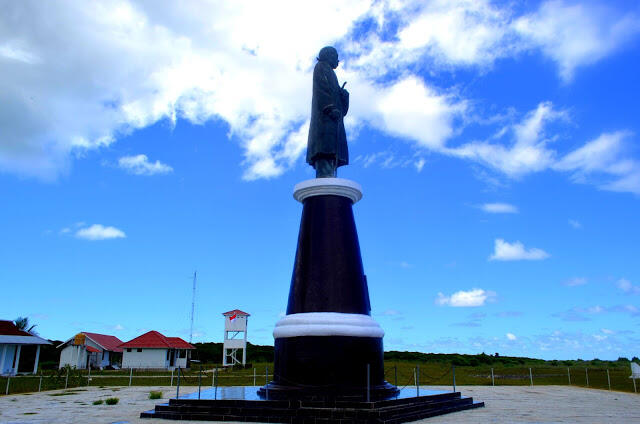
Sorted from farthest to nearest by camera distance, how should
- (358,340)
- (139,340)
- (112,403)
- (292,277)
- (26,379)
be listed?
(139,340), (26,379), (112,403), (292,277), (358,340)

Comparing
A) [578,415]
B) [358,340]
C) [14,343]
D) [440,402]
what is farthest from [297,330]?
[14,343]

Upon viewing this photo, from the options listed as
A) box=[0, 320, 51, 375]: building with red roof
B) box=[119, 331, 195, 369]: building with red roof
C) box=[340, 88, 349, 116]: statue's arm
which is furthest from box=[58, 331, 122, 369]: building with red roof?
box=[340, 88, 349, 116]: statue's arm

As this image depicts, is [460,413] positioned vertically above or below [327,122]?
below

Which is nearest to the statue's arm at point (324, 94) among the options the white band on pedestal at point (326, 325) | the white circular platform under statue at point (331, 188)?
the white circular platform under statue at point (331, 188)

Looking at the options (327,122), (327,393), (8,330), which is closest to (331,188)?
(327,122)

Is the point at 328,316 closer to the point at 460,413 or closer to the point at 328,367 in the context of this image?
the point at 328,367

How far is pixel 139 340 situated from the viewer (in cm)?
3412

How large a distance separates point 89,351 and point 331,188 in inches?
1204

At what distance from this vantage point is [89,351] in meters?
35.3

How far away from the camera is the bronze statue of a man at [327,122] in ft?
42.4

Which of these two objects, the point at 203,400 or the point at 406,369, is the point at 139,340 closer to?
the point at 406,369

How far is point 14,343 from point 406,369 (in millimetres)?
21848

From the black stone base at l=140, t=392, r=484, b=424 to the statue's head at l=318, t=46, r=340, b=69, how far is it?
879cm

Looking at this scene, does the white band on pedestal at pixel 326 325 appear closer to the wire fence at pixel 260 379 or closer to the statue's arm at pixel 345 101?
the statue's arm at pixel 345 101
